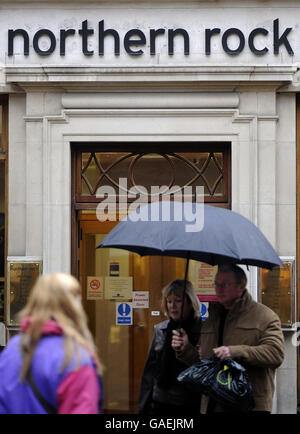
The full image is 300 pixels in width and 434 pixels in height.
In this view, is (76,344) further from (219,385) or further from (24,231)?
(24,231)

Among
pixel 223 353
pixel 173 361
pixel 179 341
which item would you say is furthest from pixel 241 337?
pixel 173 361

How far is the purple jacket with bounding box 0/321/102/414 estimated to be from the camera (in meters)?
3.06

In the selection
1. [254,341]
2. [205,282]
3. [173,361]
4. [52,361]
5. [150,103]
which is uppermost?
[150,103]

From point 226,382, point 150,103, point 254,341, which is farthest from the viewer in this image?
point 150,103

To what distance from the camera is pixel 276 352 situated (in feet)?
16.4

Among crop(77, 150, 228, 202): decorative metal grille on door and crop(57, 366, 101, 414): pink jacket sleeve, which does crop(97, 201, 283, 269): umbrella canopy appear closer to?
crop(57, 366, 101, 414): pink jacket sleeve

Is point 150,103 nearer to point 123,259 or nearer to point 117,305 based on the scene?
point 123,259

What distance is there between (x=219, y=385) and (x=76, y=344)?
1.97m

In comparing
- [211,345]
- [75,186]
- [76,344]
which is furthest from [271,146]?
[76,344]

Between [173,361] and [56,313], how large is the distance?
2582mm

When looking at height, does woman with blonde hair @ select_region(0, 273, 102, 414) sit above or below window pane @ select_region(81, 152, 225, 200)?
below

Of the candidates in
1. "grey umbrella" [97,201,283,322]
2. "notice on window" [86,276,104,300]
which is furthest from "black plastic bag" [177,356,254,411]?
"notice on window" [86,276,104,300]

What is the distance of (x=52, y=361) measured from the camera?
3094mm

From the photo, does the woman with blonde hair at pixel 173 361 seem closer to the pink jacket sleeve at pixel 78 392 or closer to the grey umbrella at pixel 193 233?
the grey umbrella at pixel 193 233
